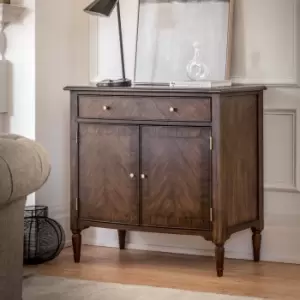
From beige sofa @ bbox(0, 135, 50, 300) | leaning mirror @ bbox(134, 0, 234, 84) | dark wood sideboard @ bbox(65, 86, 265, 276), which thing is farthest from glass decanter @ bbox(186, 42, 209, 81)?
beige sofa @ bbox(0, 135, 50, 300)

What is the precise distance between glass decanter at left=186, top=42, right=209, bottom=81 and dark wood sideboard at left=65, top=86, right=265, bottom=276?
0.28 metres

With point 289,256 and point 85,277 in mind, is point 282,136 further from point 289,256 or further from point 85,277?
point 85,277

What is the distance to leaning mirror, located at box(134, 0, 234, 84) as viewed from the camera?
11.6 feet

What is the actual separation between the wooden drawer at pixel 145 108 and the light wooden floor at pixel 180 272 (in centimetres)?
73

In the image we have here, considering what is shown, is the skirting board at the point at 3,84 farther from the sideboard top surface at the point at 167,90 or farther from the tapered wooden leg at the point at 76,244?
the tapered wooden leg at the point at 76,244

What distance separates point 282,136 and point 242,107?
1.01 feet

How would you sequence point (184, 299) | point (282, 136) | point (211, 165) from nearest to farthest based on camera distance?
point (184, 299), point (211, 165), point (282, 136)

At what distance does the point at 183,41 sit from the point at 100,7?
0.47m

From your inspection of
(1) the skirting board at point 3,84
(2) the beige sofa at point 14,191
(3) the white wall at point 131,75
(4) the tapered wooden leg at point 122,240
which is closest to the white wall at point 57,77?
(3) the white wall at point 131,75

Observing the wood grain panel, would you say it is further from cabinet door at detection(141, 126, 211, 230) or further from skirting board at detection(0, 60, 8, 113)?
skirting board at detection(0, 60, 8, 113)

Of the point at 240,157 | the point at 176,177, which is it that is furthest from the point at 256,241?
the point at 176,177

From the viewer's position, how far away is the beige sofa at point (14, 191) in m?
2.05

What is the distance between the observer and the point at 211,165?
3.15 m

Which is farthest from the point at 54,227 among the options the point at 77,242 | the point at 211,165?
the point at 211,165
